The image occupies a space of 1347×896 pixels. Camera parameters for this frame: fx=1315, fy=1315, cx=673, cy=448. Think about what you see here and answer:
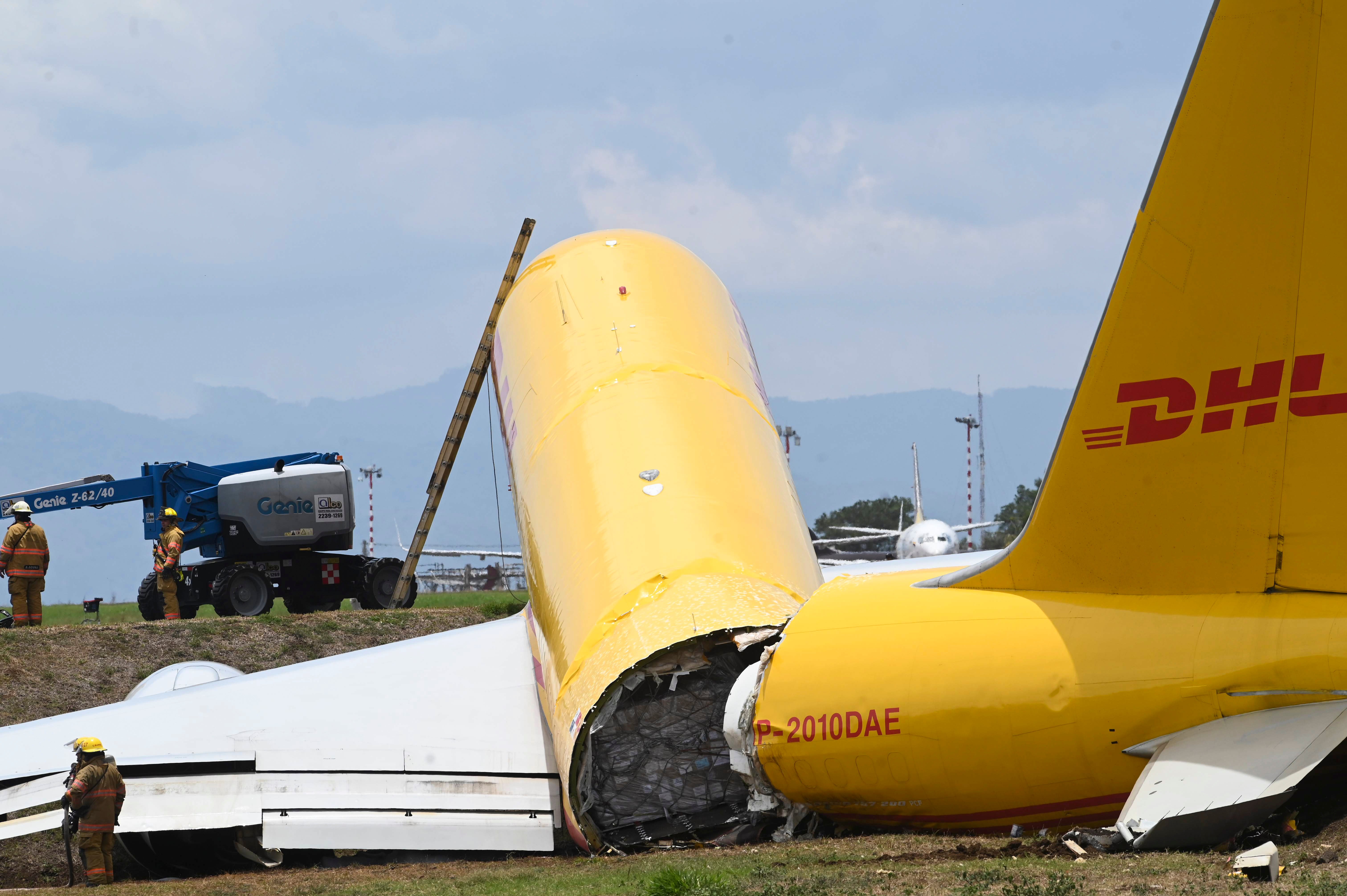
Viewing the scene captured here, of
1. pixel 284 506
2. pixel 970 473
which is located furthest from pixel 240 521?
pixel 970 473

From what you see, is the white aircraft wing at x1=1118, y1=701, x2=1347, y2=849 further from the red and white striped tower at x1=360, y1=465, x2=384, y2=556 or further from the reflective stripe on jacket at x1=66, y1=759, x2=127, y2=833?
the red and white striped tower at x1=360, y1=465, x2=384, y2=556

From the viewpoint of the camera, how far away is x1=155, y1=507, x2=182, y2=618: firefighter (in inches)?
869

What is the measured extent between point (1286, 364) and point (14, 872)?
1115 centimetres

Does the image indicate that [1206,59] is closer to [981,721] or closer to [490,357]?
[981,721]

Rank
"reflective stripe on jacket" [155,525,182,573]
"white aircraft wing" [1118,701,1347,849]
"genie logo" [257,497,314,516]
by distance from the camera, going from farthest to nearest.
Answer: "genie logo" [257,497,314,516] → "reflective stripe on jacket" [155,525,182,573] → "white aircraft wing" [1118,701,1347,849]

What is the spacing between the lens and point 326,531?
24.3 metres

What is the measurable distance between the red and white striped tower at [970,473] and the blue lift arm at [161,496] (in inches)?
1528

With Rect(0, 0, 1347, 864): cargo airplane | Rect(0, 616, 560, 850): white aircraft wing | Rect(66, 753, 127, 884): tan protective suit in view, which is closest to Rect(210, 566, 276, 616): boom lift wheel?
Rect(0, 0, 1347, 864): cargo airplane

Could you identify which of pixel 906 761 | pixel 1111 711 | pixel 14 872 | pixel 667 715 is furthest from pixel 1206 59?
pixel 14 872

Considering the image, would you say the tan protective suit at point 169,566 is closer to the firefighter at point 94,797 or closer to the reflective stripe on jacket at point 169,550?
the reflective stripe on jacket at point 169,550

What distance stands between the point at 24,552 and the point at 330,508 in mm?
5451

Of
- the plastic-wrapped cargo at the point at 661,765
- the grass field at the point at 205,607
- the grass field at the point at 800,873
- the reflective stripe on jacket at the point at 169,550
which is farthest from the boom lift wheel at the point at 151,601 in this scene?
the plastic-wrapped cargo at the point at 661,765

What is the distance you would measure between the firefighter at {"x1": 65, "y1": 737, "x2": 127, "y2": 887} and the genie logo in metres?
14.0

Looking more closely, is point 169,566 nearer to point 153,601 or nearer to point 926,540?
point 153,601
